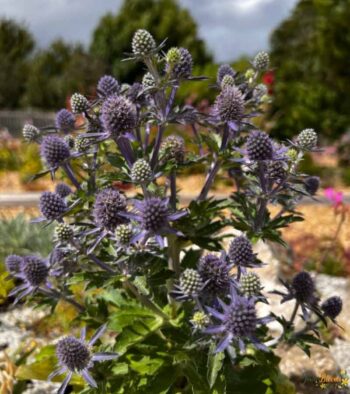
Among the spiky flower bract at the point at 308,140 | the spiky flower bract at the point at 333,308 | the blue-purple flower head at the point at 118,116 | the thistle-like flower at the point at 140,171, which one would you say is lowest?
the spiky flower bract at the point at 333,308

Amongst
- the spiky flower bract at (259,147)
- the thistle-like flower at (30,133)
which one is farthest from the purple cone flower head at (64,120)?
the spiky flower bract at (259,147)

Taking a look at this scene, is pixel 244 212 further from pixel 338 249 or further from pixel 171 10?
pixel 171 10

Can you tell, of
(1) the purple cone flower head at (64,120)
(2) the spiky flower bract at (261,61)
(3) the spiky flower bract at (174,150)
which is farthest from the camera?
(2) the spiky flower bract at (261,61)

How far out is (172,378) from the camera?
7.38 ft

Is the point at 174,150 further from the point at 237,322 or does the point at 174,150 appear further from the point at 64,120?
the point at 237,322

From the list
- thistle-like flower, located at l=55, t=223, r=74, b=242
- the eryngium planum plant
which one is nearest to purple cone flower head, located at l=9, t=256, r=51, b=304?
the eryngium planum plant

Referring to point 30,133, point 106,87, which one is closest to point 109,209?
point 106,87

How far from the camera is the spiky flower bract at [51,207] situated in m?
2.04

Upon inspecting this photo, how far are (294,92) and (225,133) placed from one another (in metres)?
12.6

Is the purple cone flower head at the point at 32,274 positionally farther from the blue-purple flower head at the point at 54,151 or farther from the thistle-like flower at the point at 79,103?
the thistle-like flower at the point at 79,103

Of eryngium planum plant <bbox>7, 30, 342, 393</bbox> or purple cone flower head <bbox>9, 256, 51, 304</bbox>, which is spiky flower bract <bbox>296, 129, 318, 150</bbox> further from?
purple cone flower head <bbox>9, 256, 51, 304</bbox>

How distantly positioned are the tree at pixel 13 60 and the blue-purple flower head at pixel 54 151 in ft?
87.8

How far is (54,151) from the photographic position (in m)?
2.08

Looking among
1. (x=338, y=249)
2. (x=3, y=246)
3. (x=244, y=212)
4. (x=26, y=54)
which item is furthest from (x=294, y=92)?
(x=26, y=54)
